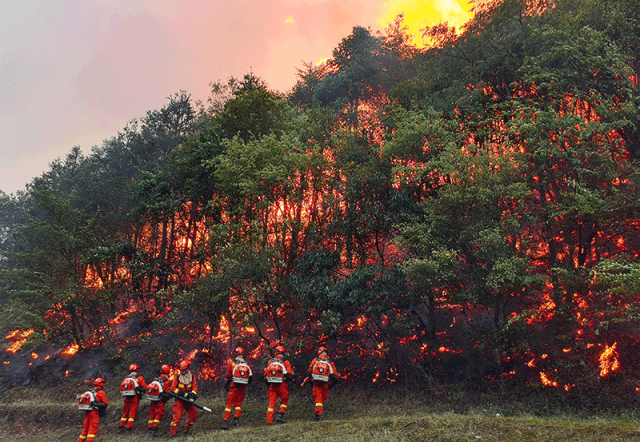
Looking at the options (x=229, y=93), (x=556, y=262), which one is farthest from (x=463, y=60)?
(x=229, y=93)

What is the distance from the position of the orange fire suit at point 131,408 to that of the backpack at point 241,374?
4.22 meters

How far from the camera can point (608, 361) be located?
13.2 m

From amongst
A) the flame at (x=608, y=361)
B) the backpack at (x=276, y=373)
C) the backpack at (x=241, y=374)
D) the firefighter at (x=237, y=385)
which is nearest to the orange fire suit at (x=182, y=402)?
the firefighter at (x=237, y=385)

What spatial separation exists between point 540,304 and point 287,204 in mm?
12565

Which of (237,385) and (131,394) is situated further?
(131,394)

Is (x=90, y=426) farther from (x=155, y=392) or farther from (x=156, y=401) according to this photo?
(x=155, y=392)

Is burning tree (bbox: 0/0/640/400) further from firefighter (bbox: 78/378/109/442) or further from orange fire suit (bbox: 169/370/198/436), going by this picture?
firefighter (bbox: 78/378/109/442)

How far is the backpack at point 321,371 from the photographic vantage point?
12570 millimetres

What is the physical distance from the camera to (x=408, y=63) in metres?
37.6

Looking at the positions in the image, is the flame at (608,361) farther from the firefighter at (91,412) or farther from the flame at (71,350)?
the flame at (71,350)

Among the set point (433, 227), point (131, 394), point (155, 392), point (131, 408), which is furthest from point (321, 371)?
point (131, 408)

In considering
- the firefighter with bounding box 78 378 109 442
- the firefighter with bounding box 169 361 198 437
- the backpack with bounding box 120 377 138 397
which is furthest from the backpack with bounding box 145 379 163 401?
the firefighter with bounding box 78 378 109 442

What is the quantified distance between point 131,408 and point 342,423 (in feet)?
29.7

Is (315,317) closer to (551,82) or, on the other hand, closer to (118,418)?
(118,418)
